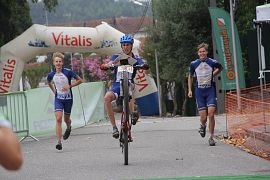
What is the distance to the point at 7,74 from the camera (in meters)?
19.7

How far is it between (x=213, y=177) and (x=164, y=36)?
25.1 m

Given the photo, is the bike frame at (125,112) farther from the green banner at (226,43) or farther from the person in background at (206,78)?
the green banner at (226,43)

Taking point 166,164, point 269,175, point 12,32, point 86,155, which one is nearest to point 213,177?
point 269,175

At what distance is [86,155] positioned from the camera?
1023 cm

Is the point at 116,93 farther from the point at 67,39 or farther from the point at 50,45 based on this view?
the point at 50,45

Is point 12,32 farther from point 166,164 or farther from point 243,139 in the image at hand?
point 166,164

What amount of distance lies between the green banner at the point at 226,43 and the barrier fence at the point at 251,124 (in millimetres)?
4366

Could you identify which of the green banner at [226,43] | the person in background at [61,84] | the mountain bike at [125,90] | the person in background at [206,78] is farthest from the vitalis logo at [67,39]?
the mountain bike at [125,90]

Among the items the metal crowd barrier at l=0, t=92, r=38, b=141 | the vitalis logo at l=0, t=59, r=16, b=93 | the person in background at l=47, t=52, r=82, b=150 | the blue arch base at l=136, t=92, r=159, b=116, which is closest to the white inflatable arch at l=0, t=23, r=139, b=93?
the vitalis logo at l=0, t=59, r=16, b=93

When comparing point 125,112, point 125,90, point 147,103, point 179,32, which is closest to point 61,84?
point 125,112

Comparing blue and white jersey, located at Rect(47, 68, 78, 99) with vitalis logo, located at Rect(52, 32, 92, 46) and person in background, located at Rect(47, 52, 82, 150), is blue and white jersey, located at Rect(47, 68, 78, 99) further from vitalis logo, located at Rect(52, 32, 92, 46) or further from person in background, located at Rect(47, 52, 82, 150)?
vitalis logo, located at Rect(52, 32, 92, 46)

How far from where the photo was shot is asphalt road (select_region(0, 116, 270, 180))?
8.12 meters

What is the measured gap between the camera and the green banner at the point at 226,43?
18.3m

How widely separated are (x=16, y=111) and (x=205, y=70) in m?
4.98
